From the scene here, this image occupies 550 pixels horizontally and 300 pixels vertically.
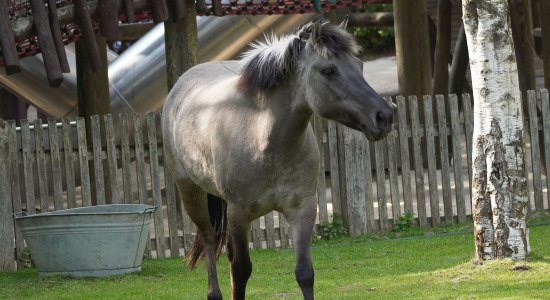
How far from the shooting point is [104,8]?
10273 millimetres

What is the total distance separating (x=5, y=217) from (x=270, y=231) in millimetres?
2593

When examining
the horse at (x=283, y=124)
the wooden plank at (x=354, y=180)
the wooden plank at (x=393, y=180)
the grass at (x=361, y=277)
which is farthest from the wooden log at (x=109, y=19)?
the horse at (x=283, y=124)

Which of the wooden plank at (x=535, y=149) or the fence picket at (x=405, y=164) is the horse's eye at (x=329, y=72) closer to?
the fence picket at (x=405, y=164)

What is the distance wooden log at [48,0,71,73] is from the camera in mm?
9539

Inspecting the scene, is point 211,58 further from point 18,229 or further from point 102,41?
point 18,229

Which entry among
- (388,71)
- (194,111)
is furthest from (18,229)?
(388,71)

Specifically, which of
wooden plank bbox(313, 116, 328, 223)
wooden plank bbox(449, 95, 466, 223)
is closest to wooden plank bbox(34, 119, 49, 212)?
wooden plank bbox(313, 116, 328, 223)

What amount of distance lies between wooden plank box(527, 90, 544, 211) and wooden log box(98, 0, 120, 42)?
179 inches

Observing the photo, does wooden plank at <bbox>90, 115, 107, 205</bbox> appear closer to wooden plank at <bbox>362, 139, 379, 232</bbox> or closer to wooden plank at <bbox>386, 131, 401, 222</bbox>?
wooden plank at <bbox>362, 139, 379, 232</bbox>

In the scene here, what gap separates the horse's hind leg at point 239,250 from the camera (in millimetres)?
6656

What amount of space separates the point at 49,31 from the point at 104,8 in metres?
0.89

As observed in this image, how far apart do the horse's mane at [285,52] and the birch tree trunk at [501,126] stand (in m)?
2.10

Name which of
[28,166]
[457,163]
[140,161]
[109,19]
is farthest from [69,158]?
[457,163]

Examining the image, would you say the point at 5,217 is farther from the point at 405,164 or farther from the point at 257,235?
the point at 405,164
